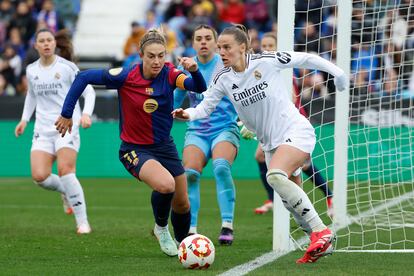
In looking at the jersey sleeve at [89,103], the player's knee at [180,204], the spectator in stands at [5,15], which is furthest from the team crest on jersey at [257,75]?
the spectator in stands at [5,15]

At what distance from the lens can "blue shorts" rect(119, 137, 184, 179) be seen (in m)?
9.16

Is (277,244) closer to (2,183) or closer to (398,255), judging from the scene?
(398,255)

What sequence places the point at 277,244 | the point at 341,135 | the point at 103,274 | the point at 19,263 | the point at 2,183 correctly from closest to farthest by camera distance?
the point at 103,274, the point at 19,263, the point at 277,244, the point at 341,135, the point at 2,183

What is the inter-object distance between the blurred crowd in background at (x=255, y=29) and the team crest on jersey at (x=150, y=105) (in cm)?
393

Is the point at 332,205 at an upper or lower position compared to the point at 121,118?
lower

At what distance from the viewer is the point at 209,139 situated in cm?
1080

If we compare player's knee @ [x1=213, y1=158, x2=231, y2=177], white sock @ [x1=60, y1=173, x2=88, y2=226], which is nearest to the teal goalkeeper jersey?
player's knee @ [x1=213, y1=158, x2=231, y2=177]

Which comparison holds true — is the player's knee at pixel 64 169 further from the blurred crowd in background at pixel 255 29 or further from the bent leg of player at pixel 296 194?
the blurred crowd in background at pixel 255 29

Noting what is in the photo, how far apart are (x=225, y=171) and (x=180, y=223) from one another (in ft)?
4.16

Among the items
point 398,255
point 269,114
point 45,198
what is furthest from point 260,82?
point 45,198

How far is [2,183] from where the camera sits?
19703 millimetres

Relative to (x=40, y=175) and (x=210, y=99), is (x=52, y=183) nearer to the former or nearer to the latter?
(x=40, y=175)

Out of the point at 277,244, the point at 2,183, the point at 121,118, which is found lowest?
the point at 2,183

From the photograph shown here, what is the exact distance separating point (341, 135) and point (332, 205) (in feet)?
3.15
